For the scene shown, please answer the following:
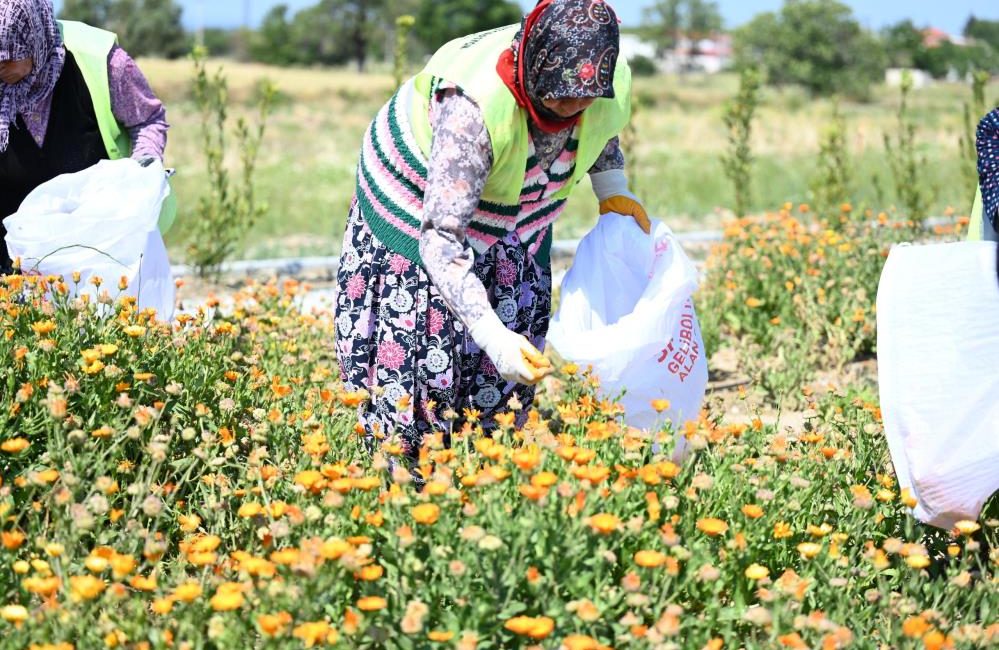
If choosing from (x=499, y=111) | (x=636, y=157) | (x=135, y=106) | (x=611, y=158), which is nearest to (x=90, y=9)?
(x=636, y=157)

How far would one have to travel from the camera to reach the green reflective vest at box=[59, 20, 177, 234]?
10.2ft

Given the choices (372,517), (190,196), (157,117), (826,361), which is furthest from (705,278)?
(190,196)

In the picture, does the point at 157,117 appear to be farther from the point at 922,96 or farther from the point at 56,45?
the point at 922,96

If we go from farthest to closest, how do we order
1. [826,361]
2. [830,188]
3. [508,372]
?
[830,188], [826,361], [508,372]

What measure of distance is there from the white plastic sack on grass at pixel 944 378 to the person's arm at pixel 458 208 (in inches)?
30.9

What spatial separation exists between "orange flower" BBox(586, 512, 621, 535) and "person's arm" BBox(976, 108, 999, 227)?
1.13 m

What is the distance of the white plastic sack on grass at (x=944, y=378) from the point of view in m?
2.19

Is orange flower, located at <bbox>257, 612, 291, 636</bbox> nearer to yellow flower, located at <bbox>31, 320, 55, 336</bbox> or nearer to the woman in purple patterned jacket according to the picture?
yellow flower, located at <bbox>31, 320, 55, 336</bbox>

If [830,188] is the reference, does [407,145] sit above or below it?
above

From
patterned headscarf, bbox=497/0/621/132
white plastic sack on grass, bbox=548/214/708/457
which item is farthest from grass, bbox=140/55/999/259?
patterned headscarf, bbox=497/0/621/132

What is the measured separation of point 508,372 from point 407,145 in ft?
2.04

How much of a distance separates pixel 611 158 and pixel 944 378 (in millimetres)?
988

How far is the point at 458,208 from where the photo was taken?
7.22 ft

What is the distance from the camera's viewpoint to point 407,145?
246 cm
